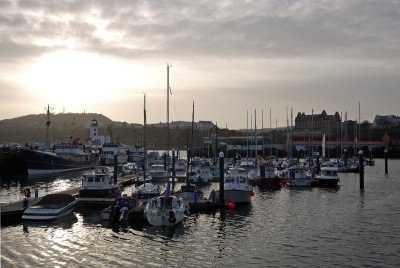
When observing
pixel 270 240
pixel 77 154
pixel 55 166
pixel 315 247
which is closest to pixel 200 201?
pixel 270 240

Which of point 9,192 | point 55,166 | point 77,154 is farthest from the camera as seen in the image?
point 77,154

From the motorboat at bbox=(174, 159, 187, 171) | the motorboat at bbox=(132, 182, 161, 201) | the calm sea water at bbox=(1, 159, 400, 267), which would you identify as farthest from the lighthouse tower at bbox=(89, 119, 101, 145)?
the calm sea water at bbox=(1, 159, 400, 267)

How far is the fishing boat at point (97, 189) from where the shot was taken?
51.4 m

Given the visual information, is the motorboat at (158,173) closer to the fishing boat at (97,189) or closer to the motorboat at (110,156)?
the fishing boat at (97,189)

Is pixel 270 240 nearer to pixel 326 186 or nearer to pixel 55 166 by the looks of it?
pixel 326 186

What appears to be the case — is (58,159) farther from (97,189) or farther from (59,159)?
(97,189)

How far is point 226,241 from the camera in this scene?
3516 cm

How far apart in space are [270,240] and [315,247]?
356 cm

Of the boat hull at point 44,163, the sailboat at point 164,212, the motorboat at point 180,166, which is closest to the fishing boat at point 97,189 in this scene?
the sailboat at point 164,212

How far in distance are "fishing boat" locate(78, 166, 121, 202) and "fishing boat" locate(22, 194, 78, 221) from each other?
203 inches

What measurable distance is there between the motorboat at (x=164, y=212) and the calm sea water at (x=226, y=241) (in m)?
0.72

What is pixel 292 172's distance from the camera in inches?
2995

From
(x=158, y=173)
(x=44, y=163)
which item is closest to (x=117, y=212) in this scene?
(x=158, y=173)

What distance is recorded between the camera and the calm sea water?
2980cm
